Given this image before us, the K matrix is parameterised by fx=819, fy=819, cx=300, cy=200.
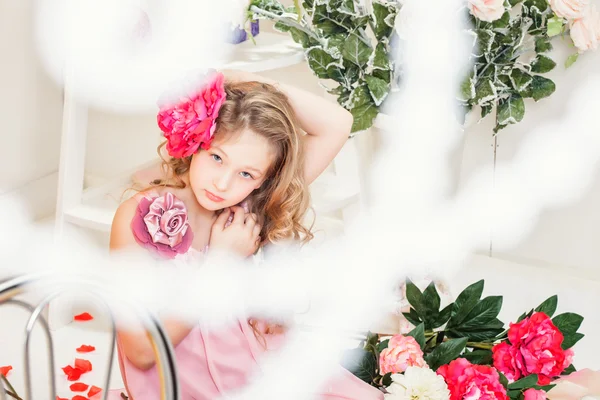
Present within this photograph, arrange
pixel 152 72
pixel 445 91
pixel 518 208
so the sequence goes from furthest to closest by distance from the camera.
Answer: pixel 518 208
pixel 445 91
pixel 152 72

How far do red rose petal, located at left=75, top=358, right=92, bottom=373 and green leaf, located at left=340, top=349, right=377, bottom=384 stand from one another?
518 millimetres

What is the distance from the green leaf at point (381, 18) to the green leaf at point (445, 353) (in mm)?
472

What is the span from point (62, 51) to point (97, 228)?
0.48 meters

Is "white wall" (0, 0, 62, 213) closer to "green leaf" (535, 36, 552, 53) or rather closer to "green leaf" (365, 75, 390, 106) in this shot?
"green leaf" (365, 75, 390, 106)

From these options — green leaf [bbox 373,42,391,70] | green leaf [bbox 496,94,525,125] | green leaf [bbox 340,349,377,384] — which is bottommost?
green leaf [bbox 340,349,377,384]

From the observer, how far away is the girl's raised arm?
1.04 m

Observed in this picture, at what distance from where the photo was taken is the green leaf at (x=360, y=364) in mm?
1135

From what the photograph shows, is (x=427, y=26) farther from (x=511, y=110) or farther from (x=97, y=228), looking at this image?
(x=97, y=228)

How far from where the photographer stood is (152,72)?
3.93 feet

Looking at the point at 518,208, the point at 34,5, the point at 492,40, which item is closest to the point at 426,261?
the point at 518,208

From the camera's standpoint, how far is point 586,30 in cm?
130

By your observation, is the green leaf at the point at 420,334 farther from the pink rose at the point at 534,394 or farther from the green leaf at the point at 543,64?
the green leaf at the point at 543,64

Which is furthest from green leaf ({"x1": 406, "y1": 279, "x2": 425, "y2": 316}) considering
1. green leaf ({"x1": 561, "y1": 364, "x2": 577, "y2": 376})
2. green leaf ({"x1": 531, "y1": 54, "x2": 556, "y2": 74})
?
green leaf ({"x1": 531, "y1": 54, "x2": 556, "y2": 74})

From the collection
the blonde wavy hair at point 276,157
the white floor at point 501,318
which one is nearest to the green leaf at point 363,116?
→ the blonde wavy hair at point 276,157
